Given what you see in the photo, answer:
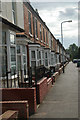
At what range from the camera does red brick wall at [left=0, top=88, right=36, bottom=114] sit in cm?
673

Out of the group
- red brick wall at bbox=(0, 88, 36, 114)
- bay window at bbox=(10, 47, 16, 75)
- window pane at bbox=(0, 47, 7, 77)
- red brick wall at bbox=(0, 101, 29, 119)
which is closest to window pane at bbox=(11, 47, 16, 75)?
bay window at bbox=(10, 47, 16, 75)

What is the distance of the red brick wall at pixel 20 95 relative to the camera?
673 cm

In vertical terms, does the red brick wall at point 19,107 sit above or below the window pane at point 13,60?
below

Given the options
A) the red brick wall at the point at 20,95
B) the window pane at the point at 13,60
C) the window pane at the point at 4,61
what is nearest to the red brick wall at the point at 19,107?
the red brick wall at the point at 20,95

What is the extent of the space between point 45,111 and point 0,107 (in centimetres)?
185

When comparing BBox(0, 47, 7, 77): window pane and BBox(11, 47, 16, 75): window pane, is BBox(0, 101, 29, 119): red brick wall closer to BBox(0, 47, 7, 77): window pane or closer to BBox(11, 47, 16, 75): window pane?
BBox(0, 47, 7, 77): window pane

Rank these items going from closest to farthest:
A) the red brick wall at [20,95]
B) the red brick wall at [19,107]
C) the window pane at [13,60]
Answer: the red brick wall at [19,107] < the red brick wall at [20,95] < the window pane at [13,60]

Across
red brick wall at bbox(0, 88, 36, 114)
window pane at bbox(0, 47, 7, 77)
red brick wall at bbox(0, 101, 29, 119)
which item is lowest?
red brick wall at bbox(0, 101, 29, 119)

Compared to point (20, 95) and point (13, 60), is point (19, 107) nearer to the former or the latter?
point (20, 95)

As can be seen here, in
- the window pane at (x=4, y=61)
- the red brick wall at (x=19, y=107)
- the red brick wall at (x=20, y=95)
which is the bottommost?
the red brick wall at (x=19, y=107)

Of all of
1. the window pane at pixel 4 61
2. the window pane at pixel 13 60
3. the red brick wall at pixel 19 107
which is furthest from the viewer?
the window pane at pixel 13 60

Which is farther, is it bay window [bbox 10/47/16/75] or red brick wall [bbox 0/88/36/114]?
bay window [bbox 10/47/16/75]

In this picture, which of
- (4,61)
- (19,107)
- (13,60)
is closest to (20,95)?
(19,107)

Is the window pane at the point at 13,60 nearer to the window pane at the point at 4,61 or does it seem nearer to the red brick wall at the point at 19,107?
the window pane at the point at 4,61
